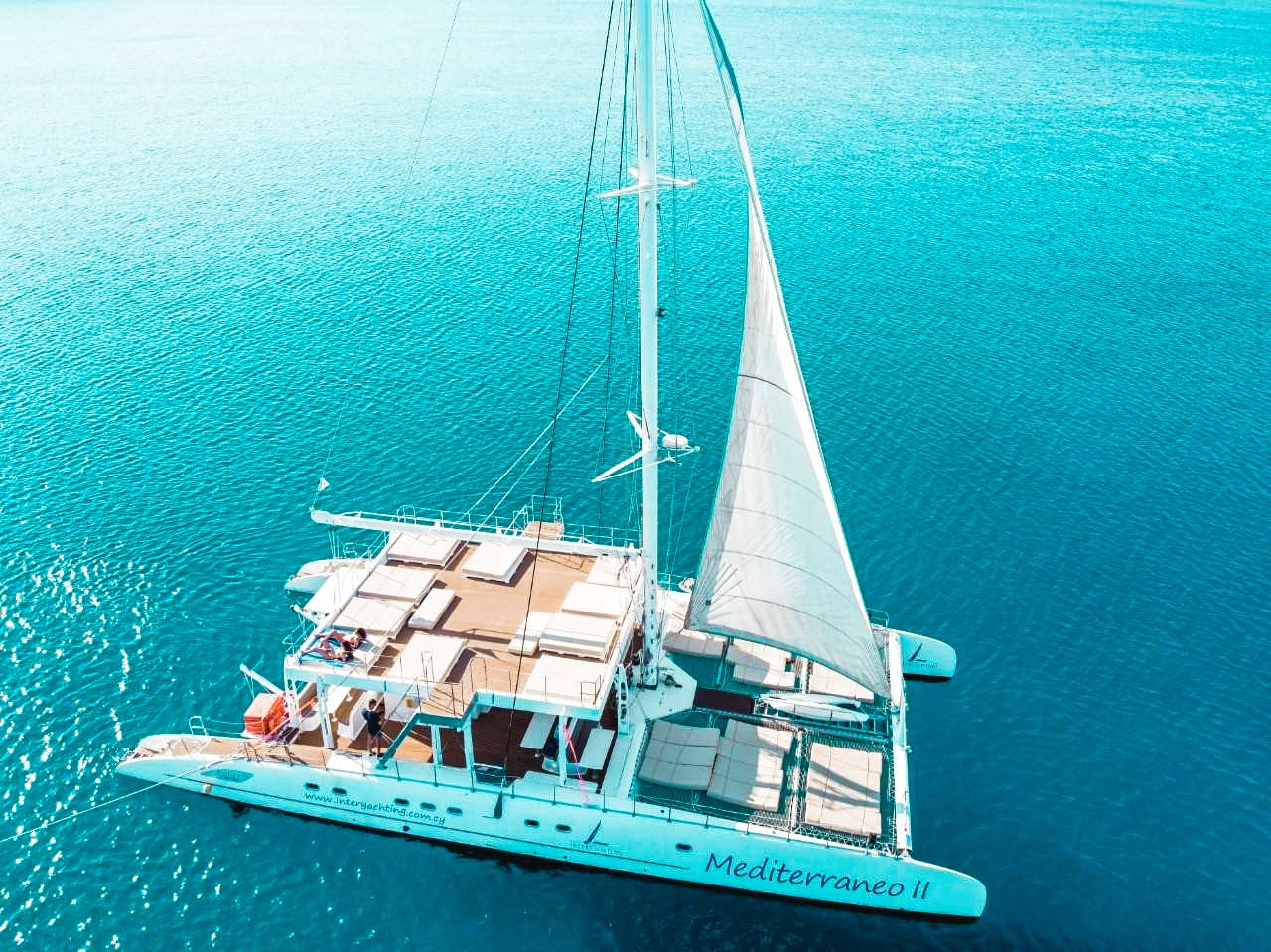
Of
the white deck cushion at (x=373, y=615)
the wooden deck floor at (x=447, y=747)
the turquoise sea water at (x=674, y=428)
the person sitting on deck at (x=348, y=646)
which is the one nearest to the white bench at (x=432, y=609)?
the white deck cushion at (x=373, y=615)

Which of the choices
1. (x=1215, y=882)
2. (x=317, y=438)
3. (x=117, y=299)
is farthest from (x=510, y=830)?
(x=117, y=299)

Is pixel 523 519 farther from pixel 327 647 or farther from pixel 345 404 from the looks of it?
pixel 327 647

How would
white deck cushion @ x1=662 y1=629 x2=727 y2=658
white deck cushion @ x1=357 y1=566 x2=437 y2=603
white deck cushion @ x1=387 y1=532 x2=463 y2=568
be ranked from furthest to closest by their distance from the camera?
white deck cushion @ x1=387 y1=532 x2=463 y2=568
white deck cushion @ x1=662 y1=629 x2=727 y2=658
white deck cushion @ x1=357 y1=566 x2=437 y2=603

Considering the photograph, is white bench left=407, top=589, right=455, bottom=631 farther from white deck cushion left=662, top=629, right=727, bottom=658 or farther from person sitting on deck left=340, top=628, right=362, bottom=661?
white deck cushion left=662, top=629, right=727, bottom=658

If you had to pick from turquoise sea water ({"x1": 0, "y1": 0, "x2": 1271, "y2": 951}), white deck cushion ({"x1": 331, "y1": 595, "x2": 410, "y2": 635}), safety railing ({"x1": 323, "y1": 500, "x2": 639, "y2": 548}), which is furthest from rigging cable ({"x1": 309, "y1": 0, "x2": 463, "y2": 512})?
white deck cushion ({"x1": 331, "y1": 595, "x2": 410, "y2": 635})

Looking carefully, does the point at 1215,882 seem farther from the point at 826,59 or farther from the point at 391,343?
the point at 826,59

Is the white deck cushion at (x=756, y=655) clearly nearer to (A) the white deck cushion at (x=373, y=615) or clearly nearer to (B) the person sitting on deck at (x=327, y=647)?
(A) the white deck cushion at (x=373, y=615)

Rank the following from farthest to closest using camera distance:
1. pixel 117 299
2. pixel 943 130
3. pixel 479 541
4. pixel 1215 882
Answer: pixel 943 130, pixel 117 299, pixel 479 541, pixel 1215 882
